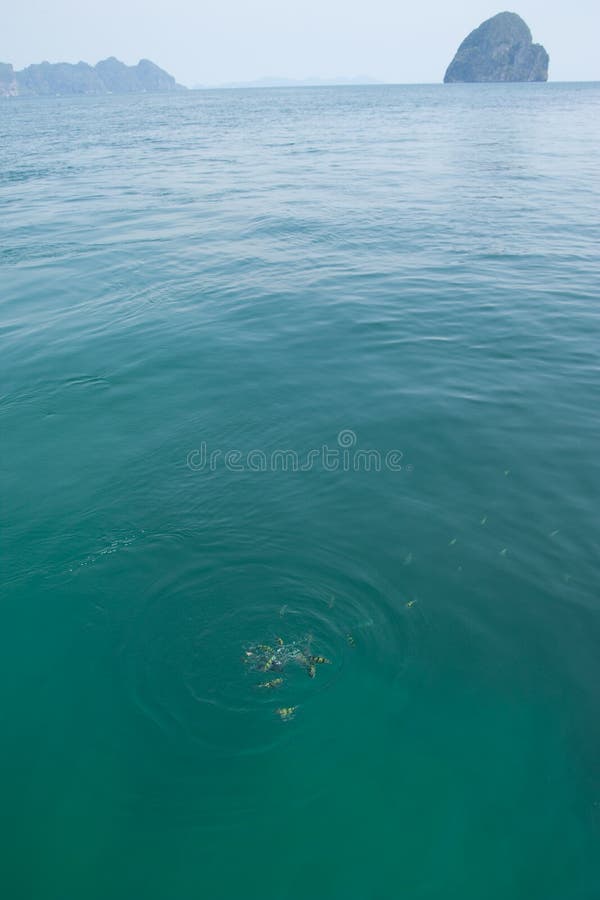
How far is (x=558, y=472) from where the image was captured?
34.7 ft

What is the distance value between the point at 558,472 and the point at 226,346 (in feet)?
30.5

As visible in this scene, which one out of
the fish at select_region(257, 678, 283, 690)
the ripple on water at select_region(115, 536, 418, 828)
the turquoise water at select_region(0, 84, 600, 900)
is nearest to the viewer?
the turquoise water at select_region(0, 84, 600, 900)

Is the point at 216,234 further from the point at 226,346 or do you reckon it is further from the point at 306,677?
the point at 306,677

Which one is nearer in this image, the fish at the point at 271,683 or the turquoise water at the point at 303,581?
the turquoise water at the point at 303,581

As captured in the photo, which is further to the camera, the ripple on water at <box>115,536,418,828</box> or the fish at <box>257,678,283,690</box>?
the fish at <box>257,678,283,690</box>

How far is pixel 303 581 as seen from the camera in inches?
330

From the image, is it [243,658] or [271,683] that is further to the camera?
[243,658]

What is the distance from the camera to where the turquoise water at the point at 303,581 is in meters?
5.80

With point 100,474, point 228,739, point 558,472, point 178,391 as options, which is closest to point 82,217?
point 178,391

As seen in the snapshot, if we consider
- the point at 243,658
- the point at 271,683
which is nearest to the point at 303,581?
the point at 243,658

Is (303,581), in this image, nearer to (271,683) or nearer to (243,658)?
(243,658)

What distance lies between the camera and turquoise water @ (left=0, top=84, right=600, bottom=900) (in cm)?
580

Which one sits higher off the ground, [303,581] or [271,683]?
[303,581]

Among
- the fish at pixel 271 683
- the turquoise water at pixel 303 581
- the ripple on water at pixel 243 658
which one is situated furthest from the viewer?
the fish at pixel 271 683
